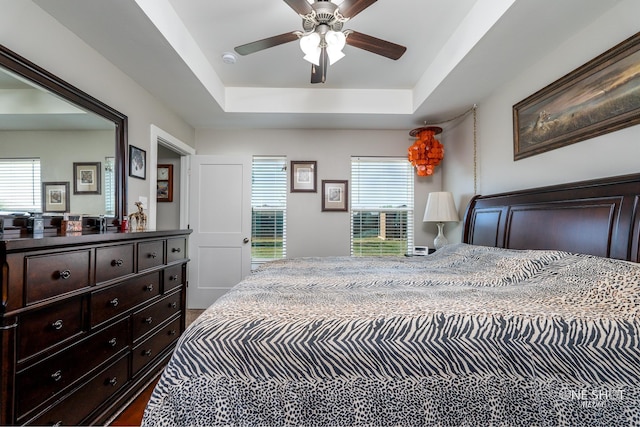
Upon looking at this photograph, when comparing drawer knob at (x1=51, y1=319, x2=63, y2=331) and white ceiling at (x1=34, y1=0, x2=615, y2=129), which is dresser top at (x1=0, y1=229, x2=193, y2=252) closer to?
drawer knob at (x1=51, y1=319, x2=63, y2=331)

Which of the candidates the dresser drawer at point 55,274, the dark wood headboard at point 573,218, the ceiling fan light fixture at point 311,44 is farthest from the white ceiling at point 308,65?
the dresser drawer at point 55,274

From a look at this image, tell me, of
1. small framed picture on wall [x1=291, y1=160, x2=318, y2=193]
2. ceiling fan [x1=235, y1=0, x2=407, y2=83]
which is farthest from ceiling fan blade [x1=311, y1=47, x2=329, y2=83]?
small framed picture on wall [x1=291, y1=160, x2=318, y2=193]

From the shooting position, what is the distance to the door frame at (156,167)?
9.13 ft

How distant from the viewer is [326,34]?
5.67 ft

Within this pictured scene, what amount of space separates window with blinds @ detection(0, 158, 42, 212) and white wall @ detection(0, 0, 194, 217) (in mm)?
609

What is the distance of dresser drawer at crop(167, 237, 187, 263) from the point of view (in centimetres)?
217

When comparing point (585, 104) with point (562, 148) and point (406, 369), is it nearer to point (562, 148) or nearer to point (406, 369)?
point (562, 148)

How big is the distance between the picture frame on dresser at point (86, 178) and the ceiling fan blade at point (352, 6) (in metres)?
1.93

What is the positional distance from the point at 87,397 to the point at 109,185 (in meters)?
1.44

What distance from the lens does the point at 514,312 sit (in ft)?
3.43

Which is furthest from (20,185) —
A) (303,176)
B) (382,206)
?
(382,206)

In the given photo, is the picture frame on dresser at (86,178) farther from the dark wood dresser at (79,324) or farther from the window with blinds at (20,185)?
the dark wood dresser at (79,324)

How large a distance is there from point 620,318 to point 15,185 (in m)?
2.80

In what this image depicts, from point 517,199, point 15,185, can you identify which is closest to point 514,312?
point 517,199
